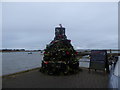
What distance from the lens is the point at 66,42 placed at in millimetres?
7727

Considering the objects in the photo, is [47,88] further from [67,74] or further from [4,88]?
[67,74]

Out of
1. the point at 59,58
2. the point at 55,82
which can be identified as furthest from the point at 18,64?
the point at 55,82

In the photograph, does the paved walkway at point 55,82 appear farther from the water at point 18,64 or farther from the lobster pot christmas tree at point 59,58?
the water at point 18,64

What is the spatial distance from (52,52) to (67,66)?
50.3 inches

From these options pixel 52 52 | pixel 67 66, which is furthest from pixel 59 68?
pixel 52 52

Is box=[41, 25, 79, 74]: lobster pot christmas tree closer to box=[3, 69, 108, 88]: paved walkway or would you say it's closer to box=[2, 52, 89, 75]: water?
box=[3, 69, 108, 88]: paved walkway

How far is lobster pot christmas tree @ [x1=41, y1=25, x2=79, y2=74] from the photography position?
22.3 ft

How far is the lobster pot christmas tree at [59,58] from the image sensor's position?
22.3ft

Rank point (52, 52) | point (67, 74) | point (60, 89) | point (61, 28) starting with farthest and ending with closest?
point (61, 28)
point (52, 52)
point (67, 74)
point (60, 89)

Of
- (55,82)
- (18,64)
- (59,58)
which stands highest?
(59,58)

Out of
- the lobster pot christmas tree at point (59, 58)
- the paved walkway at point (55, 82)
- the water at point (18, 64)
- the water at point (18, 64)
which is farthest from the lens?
the water at point (18, 64)

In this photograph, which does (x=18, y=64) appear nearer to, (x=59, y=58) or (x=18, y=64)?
(x=18, y=64)

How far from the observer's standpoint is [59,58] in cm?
702

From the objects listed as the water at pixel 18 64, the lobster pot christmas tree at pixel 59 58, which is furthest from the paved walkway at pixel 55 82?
the water at pixel 18 64
